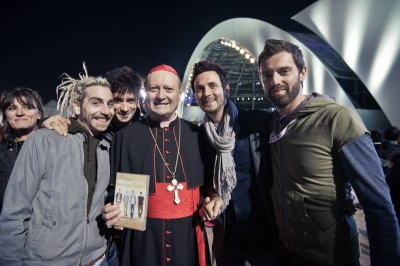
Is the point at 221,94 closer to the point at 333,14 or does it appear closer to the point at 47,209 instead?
the point at 47,209

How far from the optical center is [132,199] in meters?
1.50

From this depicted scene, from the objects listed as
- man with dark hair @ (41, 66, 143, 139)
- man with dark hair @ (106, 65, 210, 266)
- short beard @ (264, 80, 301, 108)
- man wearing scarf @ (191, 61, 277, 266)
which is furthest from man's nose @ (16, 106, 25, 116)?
short beard @ (264, 80, 301, 108)

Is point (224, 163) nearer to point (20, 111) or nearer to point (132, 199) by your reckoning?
point (132, 199)

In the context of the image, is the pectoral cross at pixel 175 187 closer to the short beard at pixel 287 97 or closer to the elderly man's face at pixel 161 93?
the elderly man's face at pixel 161 93

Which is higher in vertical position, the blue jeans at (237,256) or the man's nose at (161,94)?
the man's nose at (161,94)

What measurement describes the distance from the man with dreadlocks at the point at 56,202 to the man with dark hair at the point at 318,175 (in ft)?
4.00

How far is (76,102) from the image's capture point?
1880 mm

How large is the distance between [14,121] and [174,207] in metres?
1.78

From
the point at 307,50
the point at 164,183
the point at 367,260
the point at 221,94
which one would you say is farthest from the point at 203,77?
the point at 307,50

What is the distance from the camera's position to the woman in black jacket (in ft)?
7.30

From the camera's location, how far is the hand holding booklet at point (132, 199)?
1.47 metres

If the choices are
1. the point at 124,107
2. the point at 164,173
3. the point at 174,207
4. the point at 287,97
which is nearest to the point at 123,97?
the point at 124,107

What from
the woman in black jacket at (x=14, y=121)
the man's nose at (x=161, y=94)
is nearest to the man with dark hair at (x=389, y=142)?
the man's nose at (x=161, y=94)

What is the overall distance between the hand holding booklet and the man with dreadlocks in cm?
12
